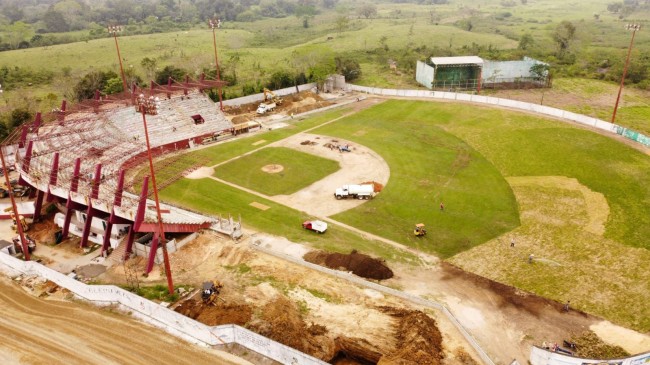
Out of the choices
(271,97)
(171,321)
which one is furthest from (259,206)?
(271,97)

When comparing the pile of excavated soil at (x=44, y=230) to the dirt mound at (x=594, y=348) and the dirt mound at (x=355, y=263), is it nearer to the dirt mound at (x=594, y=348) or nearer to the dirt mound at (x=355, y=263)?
the dirt mound at (x=355, y=263)

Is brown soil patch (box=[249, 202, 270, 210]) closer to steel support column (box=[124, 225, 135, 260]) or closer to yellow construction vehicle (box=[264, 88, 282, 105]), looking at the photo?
steel support column (box=[124, 225, 135, 260])

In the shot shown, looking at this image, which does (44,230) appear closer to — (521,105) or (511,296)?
(511,296)

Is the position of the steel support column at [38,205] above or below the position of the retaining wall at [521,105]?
below

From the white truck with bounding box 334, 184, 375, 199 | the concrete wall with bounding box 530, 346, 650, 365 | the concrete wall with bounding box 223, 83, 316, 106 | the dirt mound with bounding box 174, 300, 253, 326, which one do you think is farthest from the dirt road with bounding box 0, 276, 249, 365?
the concrete wall with bounding box 223, 83, 316, 106

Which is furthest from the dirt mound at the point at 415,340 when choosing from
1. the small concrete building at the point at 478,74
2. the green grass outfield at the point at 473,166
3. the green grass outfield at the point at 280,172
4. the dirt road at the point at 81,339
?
the small concrete building at the point at 478,74

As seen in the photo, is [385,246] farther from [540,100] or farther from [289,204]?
[540,100]

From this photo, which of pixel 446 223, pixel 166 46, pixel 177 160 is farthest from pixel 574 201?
pixel 166 46
